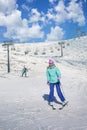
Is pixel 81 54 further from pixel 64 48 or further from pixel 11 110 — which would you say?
pixel 11 110

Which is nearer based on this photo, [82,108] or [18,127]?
[18,127]

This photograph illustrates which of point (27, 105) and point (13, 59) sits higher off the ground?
point (13, 59)

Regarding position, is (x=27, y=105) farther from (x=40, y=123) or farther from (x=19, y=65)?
(x=19, y=65)

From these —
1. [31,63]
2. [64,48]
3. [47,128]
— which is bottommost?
[47,128]

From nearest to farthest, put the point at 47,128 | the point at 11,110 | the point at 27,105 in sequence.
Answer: the point at 47,128, the point at 11,110, the point at 27,105

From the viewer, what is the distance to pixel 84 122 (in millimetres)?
7500

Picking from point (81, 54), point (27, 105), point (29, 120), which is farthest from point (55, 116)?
point (81, 54)

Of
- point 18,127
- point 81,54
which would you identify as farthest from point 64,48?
point 18,127

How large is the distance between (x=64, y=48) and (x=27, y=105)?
48277 millimetres

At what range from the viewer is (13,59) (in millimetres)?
33281

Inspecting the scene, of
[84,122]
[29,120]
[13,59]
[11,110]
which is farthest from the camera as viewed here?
[13,59]

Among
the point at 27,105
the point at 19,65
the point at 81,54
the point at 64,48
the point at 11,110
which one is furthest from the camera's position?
the point at 64,48

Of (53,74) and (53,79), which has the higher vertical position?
(53,74)

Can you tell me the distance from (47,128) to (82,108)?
2.91 m
